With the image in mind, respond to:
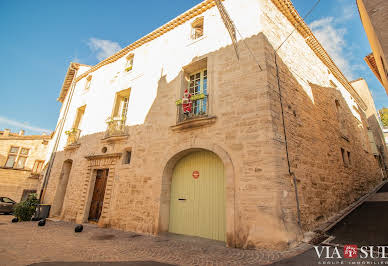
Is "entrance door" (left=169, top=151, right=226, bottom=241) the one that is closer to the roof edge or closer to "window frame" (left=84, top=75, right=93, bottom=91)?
the roof edge

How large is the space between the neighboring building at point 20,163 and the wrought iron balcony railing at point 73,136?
906 centimetres

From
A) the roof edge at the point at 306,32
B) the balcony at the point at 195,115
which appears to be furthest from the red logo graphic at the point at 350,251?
the roof edge at the point at 306,32

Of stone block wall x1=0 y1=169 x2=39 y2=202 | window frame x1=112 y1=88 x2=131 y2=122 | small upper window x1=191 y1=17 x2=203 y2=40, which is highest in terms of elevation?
small upper window x1=191 y1=17 x2=203 y2=40

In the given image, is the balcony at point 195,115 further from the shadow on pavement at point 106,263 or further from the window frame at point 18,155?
the window frame at point 18,155

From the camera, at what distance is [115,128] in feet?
27.1

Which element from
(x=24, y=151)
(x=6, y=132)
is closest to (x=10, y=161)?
(x=24, y=151)

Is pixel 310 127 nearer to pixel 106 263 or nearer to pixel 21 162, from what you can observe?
pixel 106 263

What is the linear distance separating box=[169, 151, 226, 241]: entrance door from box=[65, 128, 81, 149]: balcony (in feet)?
21.5

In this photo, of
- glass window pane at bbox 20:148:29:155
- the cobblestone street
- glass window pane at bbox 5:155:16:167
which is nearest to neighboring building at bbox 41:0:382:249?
the cobblestone street

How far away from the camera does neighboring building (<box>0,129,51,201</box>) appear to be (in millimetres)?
15106

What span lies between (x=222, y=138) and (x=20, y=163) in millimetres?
19077

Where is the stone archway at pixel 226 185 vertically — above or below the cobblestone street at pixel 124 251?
above

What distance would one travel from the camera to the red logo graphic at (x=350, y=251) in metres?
3.24

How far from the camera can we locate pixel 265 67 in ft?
16.4
